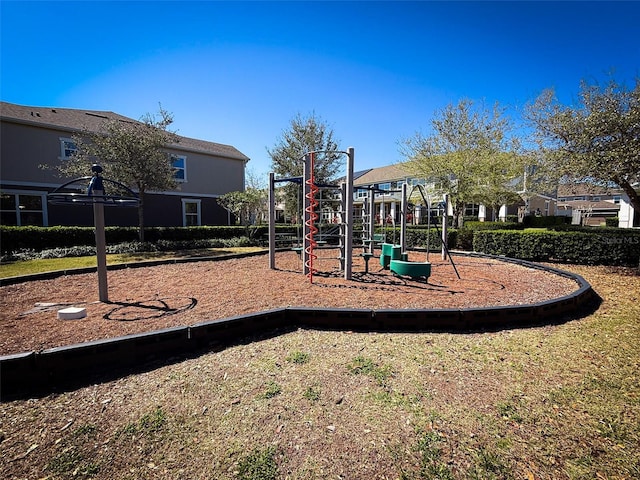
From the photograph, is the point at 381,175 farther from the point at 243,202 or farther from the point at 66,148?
the point at 66,148

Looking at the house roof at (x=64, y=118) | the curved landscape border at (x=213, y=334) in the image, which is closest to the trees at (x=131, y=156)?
the house roof at (x=64, y=118)

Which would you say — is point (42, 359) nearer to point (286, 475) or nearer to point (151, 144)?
point (286, 475)

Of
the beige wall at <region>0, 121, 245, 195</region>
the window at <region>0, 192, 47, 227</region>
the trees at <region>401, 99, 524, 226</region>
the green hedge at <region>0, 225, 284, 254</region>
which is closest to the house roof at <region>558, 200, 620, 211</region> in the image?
the trees at <region>401, 99, 524, 226</region>

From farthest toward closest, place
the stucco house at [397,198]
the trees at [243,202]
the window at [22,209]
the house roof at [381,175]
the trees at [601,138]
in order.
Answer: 1. the house roof at [381,175]
2. the stucco house at [397,198]
3. the trees at [243,202]
4. the window at [22,209]
5. the trees at [601,138]

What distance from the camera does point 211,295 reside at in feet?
18.0

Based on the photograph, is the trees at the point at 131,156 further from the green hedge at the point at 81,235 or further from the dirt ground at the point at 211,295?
the dirt ground at the point at 211,295

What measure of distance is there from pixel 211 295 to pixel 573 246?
35.3 ft

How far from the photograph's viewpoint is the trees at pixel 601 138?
7.77m

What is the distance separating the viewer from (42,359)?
9.34 ft

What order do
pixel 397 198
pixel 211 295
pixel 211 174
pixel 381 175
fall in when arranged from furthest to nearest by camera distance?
pixel 381 175 → pixel 397 198 → pixel 211 174 → pixel 211 295

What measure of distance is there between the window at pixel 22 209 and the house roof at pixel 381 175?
104ft

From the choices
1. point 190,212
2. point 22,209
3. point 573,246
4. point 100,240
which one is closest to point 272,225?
point 100,240

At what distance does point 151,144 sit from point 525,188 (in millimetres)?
24328

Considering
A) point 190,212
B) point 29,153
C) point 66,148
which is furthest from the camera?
point 190,212
